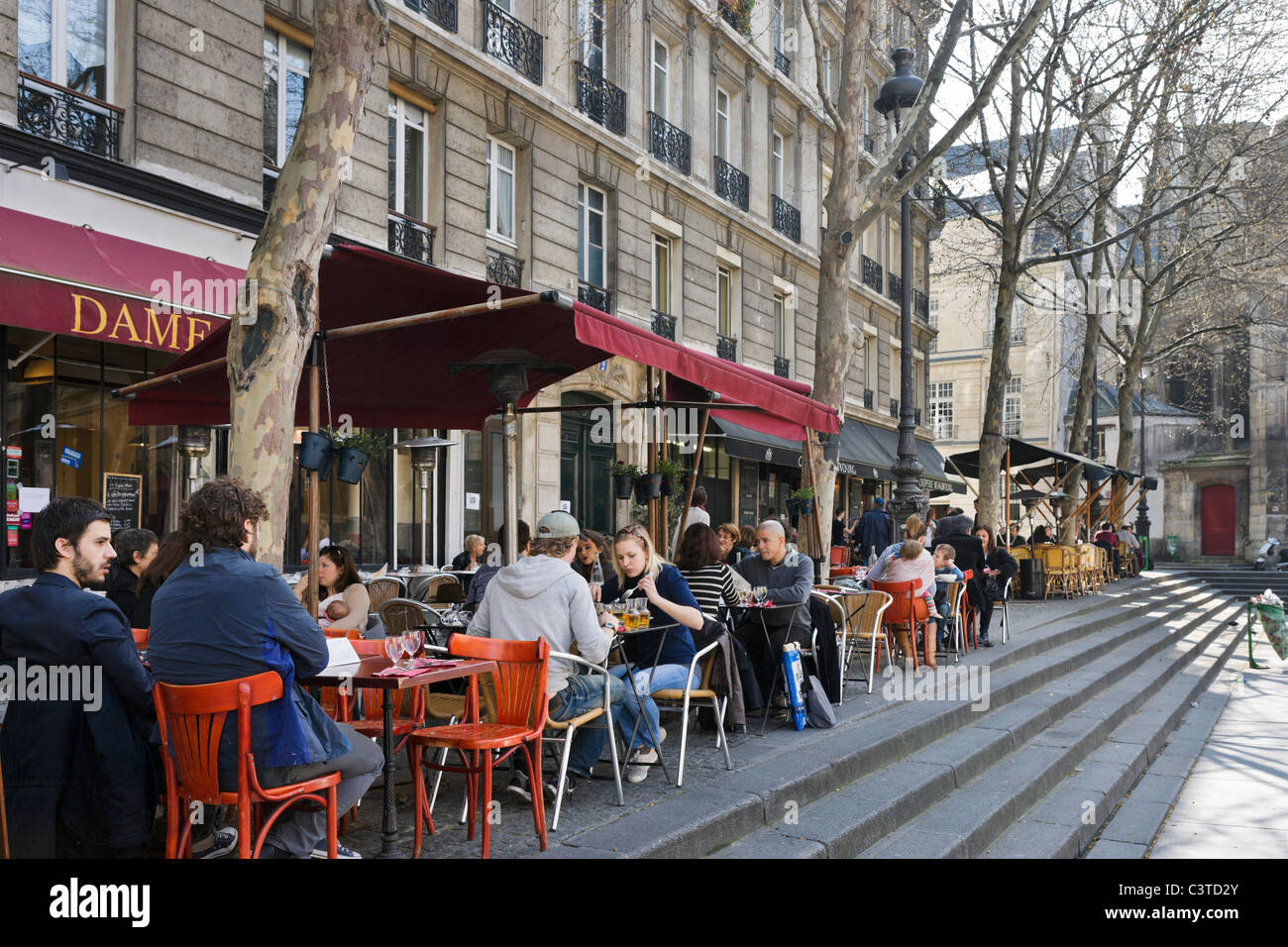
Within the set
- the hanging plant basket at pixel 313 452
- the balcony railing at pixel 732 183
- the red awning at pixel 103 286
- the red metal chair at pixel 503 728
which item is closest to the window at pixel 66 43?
A: the red awning at pixel 103 286

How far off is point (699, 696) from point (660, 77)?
48.5ft

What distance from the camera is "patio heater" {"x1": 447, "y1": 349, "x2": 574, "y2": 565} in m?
6.13

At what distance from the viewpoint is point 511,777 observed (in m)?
5.14

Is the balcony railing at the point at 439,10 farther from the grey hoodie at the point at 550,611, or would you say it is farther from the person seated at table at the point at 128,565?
the grey hoodie at the point at 550,611

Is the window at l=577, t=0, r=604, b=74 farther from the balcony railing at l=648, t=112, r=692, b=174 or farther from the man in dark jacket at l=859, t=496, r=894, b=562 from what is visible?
the man in dark jacket at l=859, t=496, r=894, b=562

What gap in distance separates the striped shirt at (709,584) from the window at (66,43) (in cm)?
722

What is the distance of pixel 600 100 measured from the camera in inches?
631

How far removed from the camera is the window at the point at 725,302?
787 inches

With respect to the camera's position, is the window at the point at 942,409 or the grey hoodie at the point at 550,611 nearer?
the grey hoodie at the point at 550,611

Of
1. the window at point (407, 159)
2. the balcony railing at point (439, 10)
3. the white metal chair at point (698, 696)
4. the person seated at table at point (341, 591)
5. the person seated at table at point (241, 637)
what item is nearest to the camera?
the person seated at table at point (241, 637)

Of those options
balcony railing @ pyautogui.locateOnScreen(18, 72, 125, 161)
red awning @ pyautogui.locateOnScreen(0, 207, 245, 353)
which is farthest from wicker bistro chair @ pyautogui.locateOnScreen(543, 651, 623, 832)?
balcony railing @ pyautogui.locateOnScreen(18, 72, 125, 161)

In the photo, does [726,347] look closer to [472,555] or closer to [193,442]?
[472,555]

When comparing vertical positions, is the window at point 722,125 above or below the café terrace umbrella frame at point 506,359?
above
